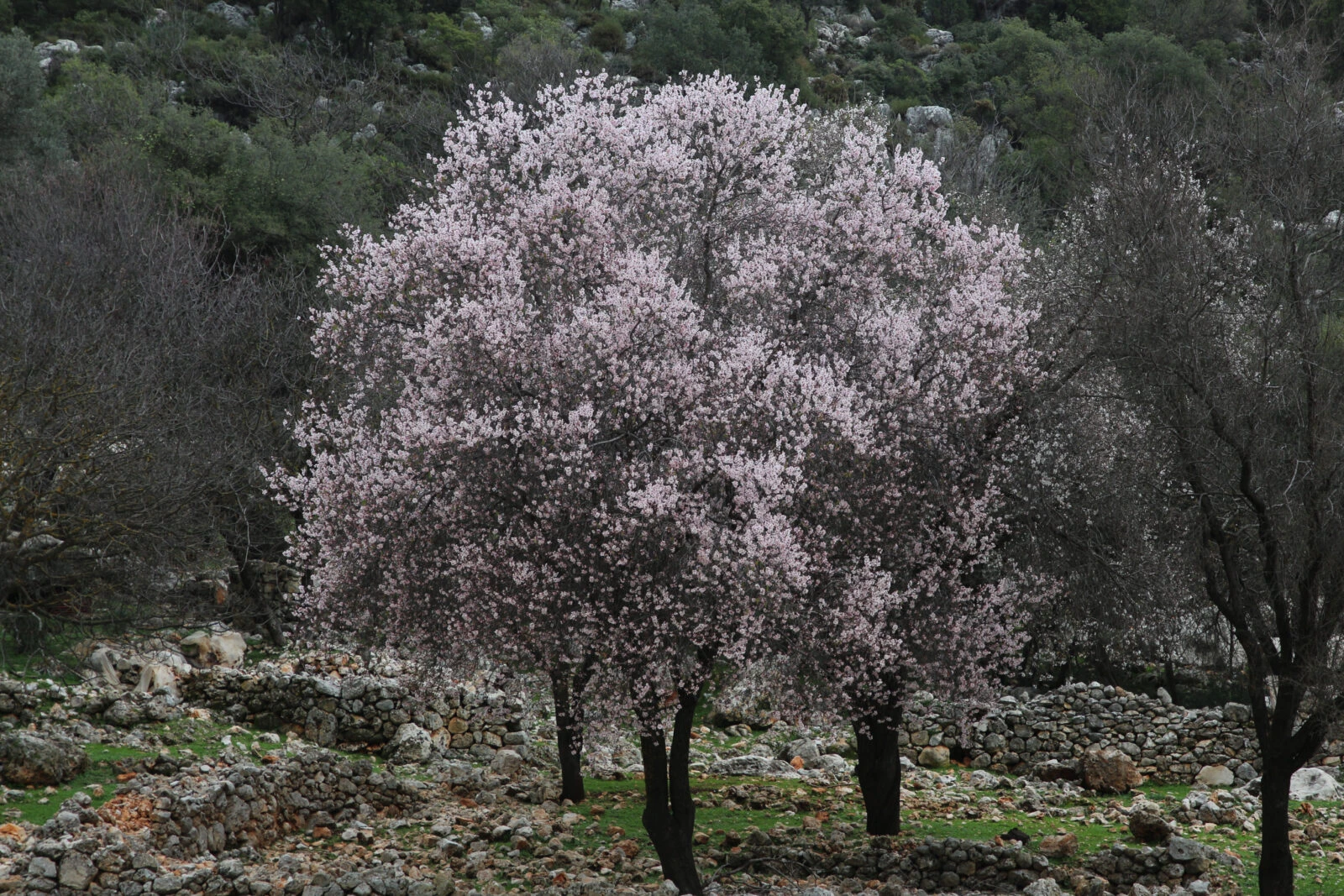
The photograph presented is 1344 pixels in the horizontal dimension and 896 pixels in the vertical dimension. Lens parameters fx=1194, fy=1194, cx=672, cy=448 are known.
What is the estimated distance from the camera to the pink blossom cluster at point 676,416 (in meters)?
11.9

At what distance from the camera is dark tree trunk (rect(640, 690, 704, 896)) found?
13148mm

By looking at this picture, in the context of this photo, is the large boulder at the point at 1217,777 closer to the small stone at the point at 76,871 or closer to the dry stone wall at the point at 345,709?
the dry stone wall at the point at 345,709

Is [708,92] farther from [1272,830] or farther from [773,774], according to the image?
[773,774]

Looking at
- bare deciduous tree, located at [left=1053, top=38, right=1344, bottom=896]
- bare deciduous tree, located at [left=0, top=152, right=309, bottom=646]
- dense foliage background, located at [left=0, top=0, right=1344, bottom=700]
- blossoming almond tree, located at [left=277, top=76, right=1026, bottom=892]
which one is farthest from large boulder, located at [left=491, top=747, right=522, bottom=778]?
bare deciduous tree, located at [left=1053, top=38, right=1344, bottom=896]

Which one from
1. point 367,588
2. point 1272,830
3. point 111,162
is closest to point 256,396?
point 111,162

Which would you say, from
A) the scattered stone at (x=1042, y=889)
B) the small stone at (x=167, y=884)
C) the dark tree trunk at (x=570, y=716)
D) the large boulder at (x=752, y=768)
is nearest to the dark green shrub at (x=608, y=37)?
the large boulder at (x=752, y=768)

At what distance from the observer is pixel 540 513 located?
38.5 feet

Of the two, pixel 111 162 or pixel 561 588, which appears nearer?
pixel 561 588

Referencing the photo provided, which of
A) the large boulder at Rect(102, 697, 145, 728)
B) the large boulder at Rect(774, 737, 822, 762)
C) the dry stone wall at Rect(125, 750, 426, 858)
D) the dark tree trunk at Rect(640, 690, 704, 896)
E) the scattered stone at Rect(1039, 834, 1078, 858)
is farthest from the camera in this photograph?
the large boulder at Rect(774, 737, 822, 762)

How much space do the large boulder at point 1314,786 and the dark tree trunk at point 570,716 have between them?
12133 mm

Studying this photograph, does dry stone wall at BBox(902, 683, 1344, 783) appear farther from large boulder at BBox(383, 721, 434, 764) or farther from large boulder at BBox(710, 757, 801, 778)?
large boulder at BBox(383, 721, 434, 764)

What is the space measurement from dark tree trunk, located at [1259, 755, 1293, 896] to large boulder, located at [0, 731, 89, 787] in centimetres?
1549

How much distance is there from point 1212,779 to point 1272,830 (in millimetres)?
8911

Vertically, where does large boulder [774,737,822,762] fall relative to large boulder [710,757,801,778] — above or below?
above
